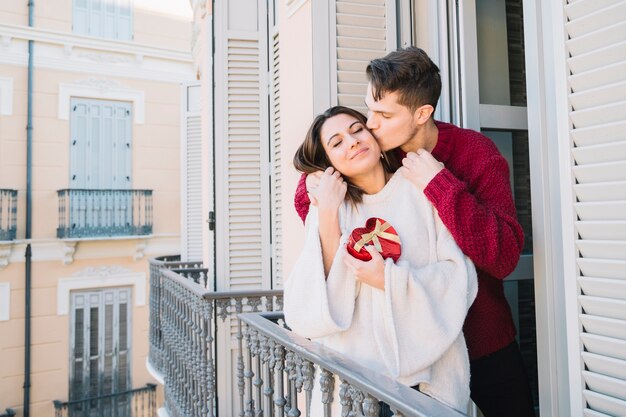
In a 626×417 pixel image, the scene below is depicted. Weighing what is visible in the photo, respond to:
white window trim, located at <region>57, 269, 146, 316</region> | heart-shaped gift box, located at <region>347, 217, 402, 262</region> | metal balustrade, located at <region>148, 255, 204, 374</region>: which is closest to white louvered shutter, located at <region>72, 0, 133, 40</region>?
white window trim, located at <region>57, 269, 146, 316</region>

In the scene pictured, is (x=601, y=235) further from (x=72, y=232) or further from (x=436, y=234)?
(x=72, y=232)

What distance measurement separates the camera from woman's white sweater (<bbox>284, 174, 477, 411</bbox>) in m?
1.31

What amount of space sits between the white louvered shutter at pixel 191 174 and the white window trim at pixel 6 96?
3596 mm

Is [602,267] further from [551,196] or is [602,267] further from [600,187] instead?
[551,196]

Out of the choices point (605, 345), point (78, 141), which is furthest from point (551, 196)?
point (78, 141)

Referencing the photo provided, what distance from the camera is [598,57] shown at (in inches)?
54.9

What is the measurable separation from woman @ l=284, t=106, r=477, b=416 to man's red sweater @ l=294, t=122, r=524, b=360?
58 millimetres

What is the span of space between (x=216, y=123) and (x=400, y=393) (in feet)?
Result: 12.6

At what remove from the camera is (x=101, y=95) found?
9.73 meters

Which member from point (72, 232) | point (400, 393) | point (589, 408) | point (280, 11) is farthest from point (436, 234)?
point (72, 232)

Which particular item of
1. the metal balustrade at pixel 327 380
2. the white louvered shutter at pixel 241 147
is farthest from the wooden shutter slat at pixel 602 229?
the white louvered shutter at pixel 241 147

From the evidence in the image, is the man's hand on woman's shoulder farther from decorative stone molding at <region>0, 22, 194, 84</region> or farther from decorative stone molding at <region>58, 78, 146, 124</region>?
decorative stone molding at <region>0, 22, 194, 84</region>

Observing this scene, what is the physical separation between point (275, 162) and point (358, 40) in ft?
7.37

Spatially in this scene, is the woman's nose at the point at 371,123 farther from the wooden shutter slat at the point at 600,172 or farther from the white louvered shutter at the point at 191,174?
the white louvered shutter at the point at 191,174
